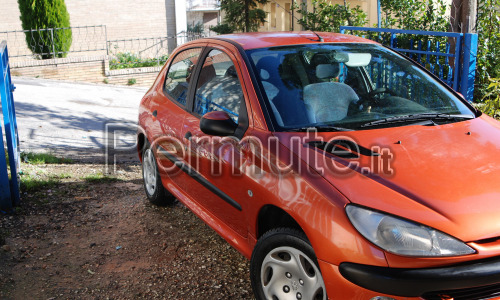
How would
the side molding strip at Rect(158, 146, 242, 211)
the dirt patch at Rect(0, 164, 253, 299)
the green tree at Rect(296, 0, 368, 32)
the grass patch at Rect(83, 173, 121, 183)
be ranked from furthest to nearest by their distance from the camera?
the green tree at Rect(296, 0, 368, 32)
the grass patch at Rect(83, 173, 121, 183)
the dirt patch at Rect(0, 164, 253, 299)
the side molding strip at Rect(158, 146, 242, 211)

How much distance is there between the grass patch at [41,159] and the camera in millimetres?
6574

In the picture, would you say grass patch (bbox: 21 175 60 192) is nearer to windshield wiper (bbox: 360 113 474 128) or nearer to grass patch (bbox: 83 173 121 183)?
grass patch (bbox: 83 173 121 183)

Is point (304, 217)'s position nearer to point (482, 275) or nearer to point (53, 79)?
point (482, 275)

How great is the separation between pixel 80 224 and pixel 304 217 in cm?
291

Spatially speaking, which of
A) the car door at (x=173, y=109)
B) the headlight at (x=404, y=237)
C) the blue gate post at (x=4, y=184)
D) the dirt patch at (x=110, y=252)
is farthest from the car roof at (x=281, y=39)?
the blue gate post at (x=4, y=184)

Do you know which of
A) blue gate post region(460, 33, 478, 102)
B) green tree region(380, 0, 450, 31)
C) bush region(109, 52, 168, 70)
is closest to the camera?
blue gate post region(460, 33, 478, 102)

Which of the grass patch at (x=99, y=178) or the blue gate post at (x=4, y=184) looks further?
the grass patch at (x=99, y=178)

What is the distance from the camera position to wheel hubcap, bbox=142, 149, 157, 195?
4983mm

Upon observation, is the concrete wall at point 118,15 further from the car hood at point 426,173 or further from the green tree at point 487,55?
the car hood at point 426,173

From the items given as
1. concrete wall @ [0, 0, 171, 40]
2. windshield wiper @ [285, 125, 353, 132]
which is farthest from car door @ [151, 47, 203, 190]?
concrete wall @ [0, 0, 171, 40]

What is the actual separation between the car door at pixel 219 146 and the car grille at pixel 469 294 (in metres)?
1.27

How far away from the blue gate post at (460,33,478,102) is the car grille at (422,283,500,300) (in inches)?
161

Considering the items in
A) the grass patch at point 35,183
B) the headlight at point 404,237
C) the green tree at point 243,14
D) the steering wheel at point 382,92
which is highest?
the green tree at point 243,14

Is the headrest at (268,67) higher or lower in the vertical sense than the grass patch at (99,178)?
higher
